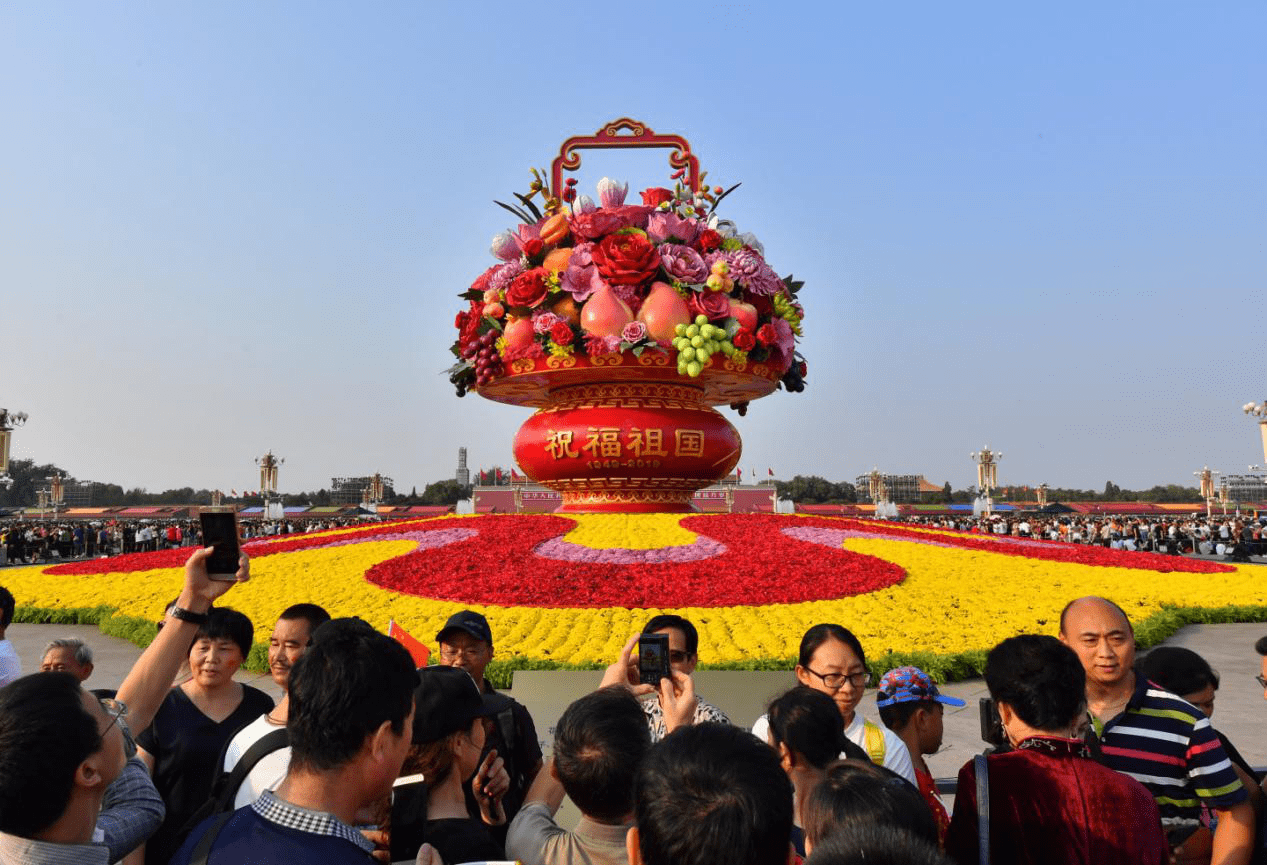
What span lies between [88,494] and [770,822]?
101 m

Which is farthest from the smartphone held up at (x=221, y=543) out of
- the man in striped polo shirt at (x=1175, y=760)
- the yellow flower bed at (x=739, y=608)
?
the yellow flower bed at (x=739, y=608)

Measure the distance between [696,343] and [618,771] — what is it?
11.7 meters

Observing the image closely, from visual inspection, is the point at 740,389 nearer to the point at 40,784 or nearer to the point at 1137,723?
the point at 1137,723

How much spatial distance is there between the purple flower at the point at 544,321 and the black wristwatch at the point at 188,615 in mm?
11474

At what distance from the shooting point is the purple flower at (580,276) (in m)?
14.0

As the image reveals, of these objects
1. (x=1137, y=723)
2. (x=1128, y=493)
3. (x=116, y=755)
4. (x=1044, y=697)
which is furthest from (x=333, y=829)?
(x=1128, y=493)

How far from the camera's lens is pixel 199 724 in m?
3.22

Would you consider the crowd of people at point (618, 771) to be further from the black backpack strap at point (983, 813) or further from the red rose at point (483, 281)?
the red rose at point (483, 281)

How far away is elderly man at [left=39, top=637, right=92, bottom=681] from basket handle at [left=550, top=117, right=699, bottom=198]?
1434 cm

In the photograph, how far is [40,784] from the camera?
172 cm

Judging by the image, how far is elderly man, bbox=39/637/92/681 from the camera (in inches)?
149

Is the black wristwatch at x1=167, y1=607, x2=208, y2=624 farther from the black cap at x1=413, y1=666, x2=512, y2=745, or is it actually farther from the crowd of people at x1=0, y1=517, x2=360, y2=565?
the crowd of people at x1=0, y1=517, x2=360, y2=565

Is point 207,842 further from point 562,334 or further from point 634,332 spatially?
point 562,334

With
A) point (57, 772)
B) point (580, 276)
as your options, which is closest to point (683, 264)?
point (580, 276)
